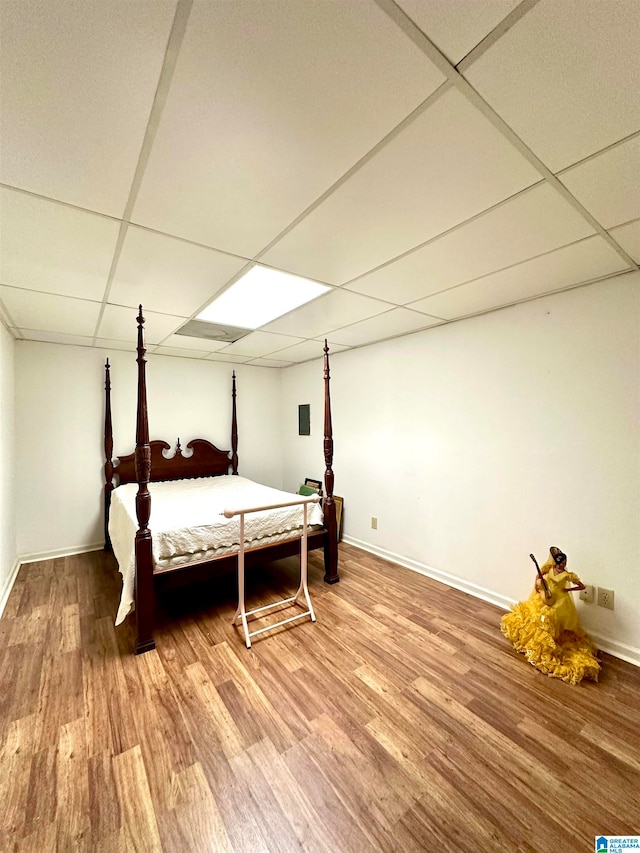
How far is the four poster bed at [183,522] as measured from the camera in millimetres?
2154

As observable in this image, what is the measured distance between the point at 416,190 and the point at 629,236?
114cm

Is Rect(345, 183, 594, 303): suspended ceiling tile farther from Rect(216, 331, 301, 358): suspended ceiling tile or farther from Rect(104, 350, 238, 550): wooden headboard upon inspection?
Rect(104, 350, 238, 550): wooden headboard

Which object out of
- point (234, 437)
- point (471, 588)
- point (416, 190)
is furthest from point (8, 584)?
point (416, 190)

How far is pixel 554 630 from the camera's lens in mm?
2023

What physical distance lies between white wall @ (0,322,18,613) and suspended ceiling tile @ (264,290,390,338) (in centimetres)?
222

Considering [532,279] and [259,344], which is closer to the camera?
[532,279]

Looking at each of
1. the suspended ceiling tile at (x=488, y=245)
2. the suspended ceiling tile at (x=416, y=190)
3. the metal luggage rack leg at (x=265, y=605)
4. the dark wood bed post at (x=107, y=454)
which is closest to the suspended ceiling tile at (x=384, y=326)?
the suspended ceiling tile at (x=488, y=245)

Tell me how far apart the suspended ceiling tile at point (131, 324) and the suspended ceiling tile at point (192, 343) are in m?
0.10

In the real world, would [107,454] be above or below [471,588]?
above

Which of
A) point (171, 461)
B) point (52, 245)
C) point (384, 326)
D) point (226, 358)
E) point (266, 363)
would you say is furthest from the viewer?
point (266, 363)

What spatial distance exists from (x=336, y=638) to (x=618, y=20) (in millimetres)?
2759

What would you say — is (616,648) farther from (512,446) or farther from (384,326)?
(384,326)

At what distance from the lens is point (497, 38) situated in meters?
0.78

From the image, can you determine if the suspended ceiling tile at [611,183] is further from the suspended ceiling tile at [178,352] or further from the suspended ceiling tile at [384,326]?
the suspended ceiling tile at [178,352]
